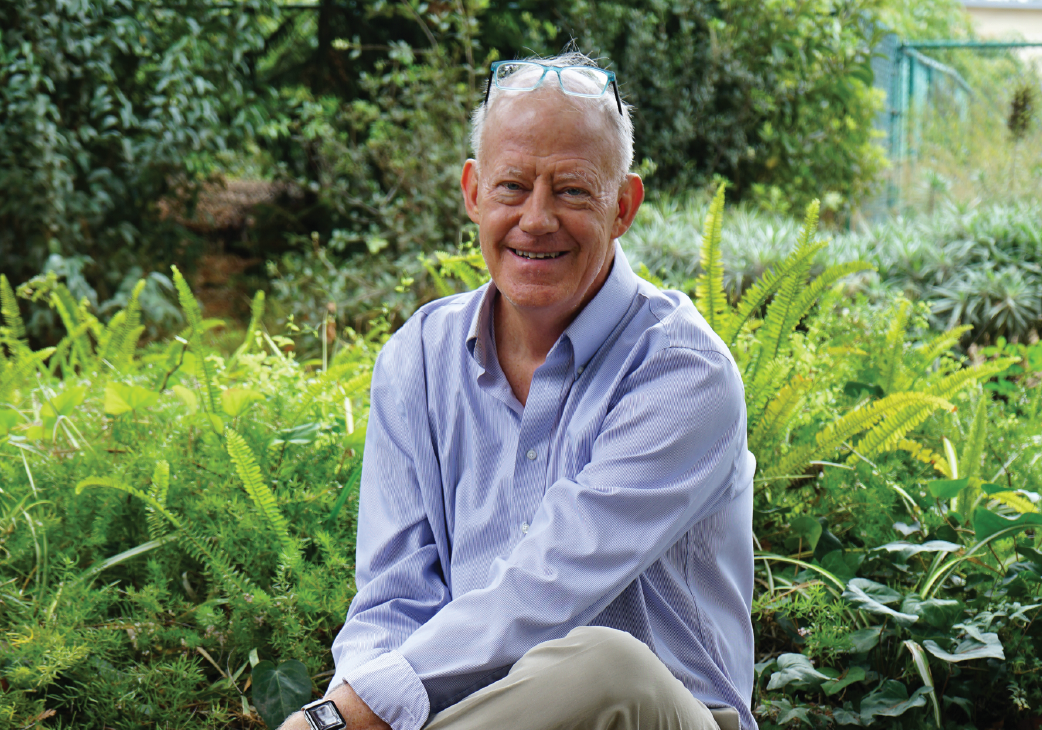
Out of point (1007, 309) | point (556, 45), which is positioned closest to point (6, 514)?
point (1007, 309)

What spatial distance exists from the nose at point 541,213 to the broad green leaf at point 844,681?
129 centimetres

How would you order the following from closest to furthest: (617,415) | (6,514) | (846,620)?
(617,415) → (846,620) → (6,514)

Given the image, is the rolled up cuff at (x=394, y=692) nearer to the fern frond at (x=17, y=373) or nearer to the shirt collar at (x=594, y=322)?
the shirt collar at (x=594, y=322)

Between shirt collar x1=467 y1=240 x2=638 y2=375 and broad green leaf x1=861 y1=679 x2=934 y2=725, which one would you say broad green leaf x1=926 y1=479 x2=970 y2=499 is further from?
shirt collar x1=467 y1=240 x2=638 y2=375

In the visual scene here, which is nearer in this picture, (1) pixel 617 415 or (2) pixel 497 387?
(1) pixel 617 415

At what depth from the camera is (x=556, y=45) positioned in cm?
794

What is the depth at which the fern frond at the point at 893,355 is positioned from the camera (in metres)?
3.36

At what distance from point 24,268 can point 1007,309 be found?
20.6 feet

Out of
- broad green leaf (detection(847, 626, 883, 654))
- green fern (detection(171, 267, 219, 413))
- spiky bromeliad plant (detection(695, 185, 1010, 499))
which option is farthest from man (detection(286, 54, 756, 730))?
green fern (detection(171, 267, 219, 413))

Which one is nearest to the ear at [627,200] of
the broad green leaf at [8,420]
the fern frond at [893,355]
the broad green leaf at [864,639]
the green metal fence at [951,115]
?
the broad green leaf at [864,639]

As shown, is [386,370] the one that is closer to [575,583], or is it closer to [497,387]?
[497,387]

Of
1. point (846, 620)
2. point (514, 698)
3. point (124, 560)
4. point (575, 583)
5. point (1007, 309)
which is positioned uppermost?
point (575, 583)

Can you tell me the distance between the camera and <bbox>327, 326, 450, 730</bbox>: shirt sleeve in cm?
163

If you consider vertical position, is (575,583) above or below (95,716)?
above
